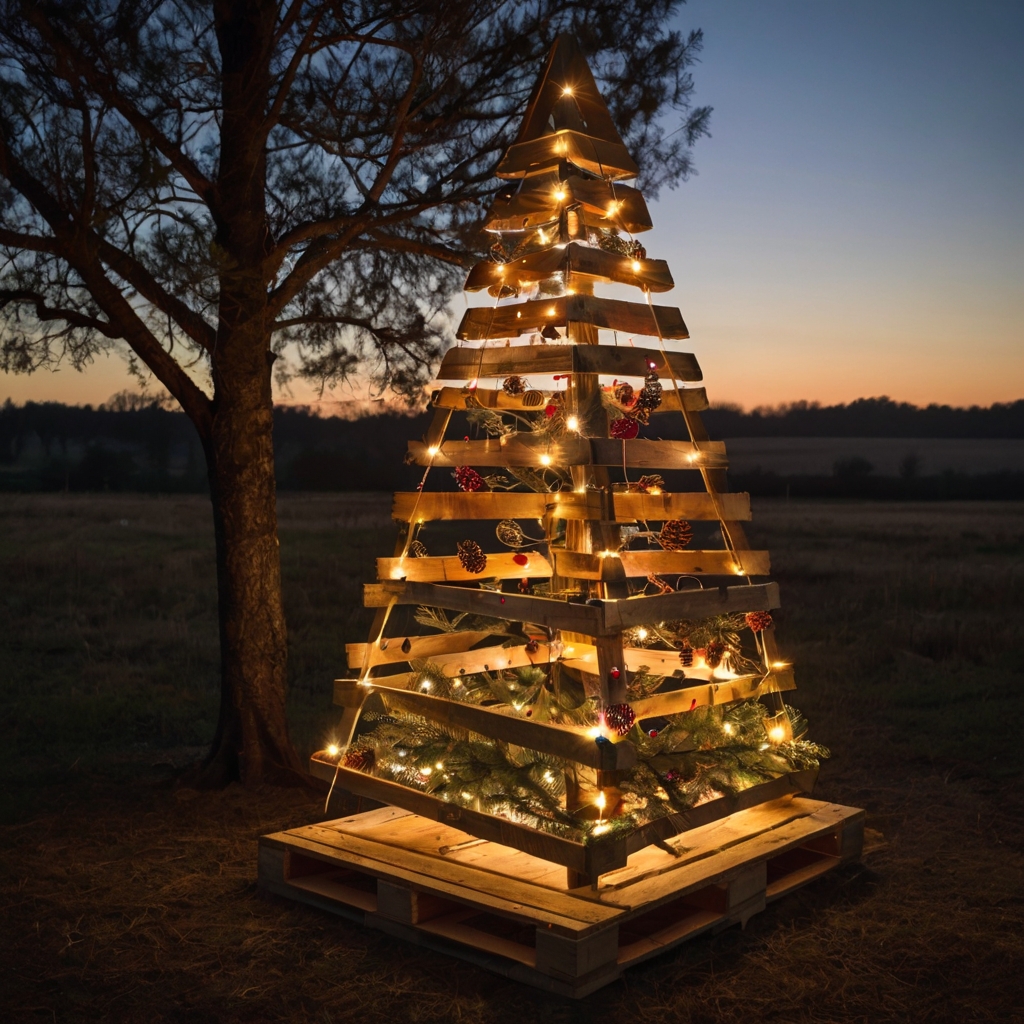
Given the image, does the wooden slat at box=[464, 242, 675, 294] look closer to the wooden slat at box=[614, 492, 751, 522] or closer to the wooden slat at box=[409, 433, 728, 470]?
the wooden slat at box=[409, 433, 728, 470]

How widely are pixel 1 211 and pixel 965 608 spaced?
12611 millimetres

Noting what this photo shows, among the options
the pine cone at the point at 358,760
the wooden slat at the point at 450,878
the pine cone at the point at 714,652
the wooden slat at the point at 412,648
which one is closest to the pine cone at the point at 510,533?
the wooden slat at the point at 412,648

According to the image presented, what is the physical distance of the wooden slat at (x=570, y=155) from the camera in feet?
16.2

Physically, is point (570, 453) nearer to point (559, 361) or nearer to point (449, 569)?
point (559, 361)

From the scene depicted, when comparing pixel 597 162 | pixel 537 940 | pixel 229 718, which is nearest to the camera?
pixel 537 940

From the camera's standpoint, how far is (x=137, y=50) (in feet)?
18.0

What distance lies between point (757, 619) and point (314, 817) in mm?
2903

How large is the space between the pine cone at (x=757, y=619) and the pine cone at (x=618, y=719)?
1.20m

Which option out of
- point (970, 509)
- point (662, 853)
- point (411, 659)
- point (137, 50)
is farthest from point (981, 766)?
point (970, 509)

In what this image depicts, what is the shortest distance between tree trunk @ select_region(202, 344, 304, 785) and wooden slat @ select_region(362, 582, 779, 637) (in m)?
1.59

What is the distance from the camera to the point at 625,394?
484 centimetres

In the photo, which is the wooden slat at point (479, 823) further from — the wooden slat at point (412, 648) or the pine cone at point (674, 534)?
the pine cone at point (674, 534)

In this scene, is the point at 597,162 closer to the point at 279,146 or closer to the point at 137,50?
the point at 137,50

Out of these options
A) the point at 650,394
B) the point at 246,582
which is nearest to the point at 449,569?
the point at 650,394
